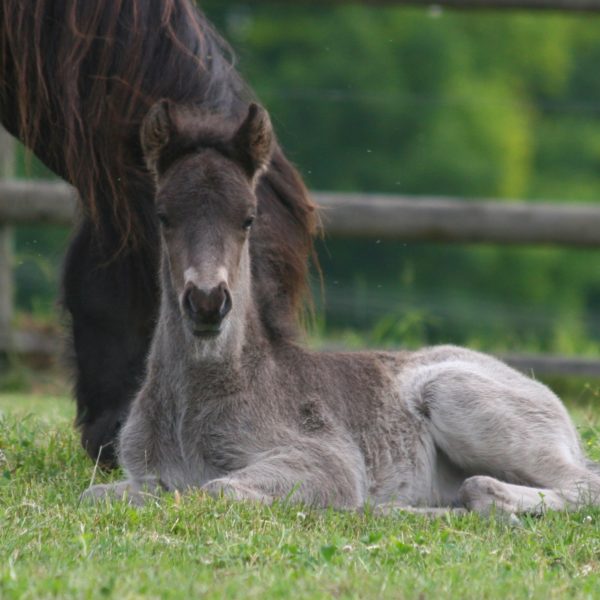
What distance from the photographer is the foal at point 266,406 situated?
183 inches

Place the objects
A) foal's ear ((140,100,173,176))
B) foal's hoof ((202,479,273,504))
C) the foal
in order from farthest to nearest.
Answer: foal's ear ((140,100,173,176)), the foal, foal's hoof ((202,479,273,504))

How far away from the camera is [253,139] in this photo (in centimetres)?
486

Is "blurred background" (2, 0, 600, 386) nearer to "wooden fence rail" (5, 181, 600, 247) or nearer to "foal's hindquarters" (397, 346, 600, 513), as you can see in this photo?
"wooden fence rail" (5, 181, 600, 247)

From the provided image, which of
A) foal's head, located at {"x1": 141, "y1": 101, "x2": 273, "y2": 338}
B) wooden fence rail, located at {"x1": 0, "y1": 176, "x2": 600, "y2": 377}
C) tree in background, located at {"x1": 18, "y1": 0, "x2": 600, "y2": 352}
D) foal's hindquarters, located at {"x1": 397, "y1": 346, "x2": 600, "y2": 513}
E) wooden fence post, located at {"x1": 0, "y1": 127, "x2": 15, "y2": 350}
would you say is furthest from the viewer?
tree in background, located at {"x1": 18, "y1": 0, "x2": 600, "y2": 352}

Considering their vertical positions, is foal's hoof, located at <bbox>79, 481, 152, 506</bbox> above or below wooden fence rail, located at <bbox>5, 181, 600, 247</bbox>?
below

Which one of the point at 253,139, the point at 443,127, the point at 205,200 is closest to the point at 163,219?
the point at 205,200

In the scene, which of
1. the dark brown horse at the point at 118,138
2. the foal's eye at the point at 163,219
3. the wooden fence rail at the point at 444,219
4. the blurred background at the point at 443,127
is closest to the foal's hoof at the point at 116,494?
the dark brown horse at the point at 118,138

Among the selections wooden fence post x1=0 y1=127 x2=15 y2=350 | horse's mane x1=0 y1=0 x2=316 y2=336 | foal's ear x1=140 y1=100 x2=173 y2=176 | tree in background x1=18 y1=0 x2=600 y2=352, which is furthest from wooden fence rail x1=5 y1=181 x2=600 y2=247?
tree in background x1=18 y1=0 x2=600 y2=352

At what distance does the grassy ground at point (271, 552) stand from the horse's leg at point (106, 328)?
2.52 feet

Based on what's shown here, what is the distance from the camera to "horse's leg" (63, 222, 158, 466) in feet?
18.0

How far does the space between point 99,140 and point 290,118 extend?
1642cm

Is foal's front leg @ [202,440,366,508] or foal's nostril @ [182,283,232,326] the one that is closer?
foal's nostril @ [182,283,232,326]

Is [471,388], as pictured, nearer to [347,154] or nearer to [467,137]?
[347,154]

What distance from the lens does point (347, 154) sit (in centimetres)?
2167
